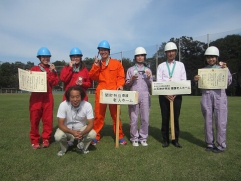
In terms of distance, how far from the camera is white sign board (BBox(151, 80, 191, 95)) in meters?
4.58

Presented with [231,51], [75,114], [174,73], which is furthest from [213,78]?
[231,51]

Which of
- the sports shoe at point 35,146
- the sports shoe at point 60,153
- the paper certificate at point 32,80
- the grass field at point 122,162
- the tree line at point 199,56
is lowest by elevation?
Answer: the grass field at point 122,162

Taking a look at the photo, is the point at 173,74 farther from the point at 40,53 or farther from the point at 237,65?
the point at 237,65

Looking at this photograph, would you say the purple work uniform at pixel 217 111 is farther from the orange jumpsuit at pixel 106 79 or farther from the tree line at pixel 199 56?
the tree line at pixel 199 56

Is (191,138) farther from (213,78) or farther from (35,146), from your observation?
(35,146)

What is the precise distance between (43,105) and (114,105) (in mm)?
1653

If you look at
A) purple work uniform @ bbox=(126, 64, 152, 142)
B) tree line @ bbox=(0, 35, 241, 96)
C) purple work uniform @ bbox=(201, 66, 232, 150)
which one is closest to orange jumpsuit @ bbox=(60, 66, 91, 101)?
purple work uniform @ bbox=(126, 64, 152, 142)

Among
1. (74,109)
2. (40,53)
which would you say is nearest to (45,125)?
(74,109)

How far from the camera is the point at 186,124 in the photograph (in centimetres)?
743

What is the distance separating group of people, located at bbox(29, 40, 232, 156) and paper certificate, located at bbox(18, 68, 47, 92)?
0.20m

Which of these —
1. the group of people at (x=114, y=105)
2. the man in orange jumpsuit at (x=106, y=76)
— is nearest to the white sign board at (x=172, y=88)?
the group of people at (x=114, y=105)

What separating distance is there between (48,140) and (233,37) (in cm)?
3798

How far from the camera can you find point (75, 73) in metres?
5.00

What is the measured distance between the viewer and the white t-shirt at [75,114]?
4.25 m
